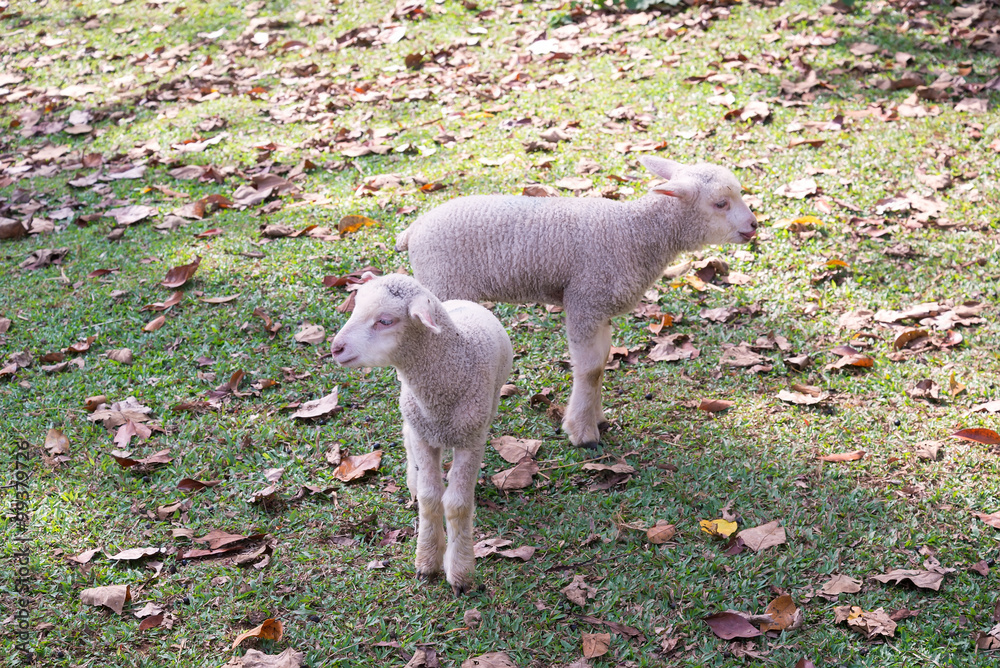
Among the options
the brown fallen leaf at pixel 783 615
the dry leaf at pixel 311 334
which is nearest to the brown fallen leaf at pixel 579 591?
the brown fallen leaf at pixel 783 615

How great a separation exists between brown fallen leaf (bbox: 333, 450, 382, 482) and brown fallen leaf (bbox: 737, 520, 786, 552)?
1788 mm

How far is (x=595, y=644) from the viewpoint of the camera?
336 centimetres

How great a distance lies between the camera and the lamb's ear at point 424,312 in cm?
310

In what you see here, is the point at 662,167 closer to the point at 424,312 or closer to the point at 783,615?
the point at 424,312

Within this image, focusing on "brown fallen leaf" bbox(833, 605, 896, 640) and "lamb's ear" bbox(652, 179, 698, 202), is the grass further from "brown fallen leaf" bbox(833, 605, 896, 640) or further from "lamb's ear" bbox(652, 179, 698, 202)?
"lamb's ear" bbox(652, 179, 698, 202)

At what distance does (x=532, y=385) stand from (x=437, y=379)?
164 cm

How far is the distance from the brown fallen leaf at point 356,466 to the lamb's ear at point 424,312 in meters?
1.30

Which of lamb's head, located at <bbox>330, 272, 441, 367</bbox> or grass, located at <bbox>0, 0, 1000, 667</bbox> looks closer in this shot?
lamb's head, located at <bbox>330, 272, 441, 367</bbox>

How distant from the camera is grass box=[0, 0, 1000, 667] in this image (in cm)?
352

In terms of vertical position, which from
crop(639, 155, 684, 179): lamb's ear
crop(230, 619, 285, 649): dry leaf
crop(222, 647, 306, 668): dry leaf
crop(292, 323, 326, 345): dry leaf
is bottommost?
crop(222, 647, 306, 668): dry leaf

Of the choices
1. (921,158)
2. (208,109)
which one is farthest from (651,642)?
(208,109)

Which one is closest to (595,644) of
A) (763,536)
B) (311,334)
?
(763,536)

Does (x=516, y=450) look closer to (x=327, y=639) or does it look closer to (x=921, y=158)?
(x=327, y=639)

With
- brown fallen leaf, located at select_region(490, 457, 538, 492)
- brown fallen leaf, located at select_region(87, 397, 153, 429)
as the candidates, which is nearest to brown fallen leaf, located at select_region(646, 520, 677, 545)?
brown fallen leaf, located at select_region(490, 457, 538, 492)
